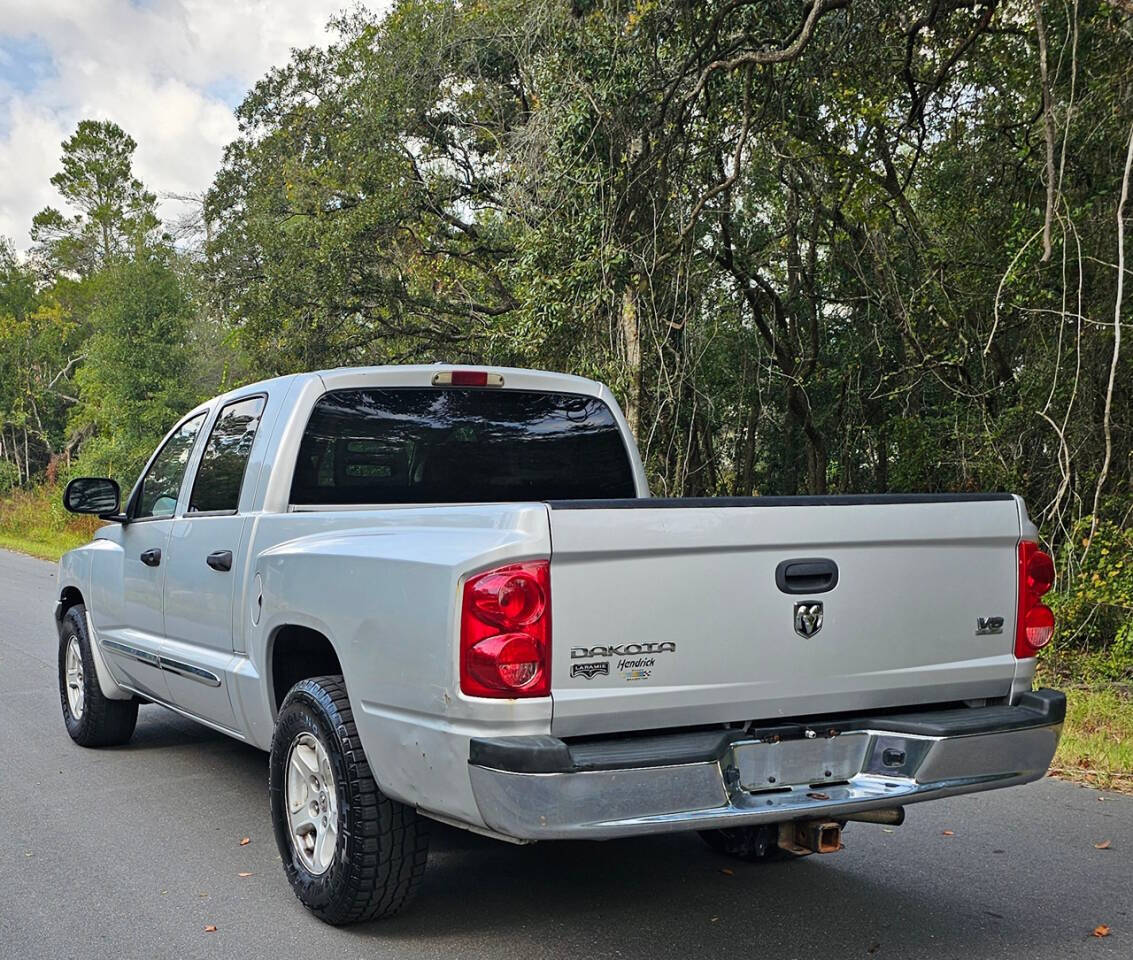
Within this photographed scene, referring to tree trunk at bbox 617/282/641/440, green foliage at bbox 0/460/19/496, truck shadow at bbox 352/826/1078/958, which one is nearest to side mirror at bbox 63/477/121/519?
truck shadow at bbox 352/826/1078/958

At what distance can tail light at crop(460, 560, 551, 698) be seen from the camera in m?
3.49

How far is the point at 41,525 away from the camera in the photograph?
3394 cm

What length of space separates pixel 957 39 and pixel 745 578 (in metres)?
10.5

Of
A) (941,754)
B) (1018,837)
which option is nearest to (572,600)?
(941,754)

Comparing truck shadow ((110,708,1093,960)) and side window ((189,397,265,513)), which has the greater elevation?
side window ((189,397,265,513))

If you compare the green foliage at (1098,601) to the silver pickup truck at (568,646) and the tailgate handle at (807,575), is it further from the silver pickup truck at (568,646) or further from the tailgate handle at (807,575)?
the tailgate handle at (807,575)

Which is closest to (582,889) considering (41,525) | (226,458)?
(226,458)

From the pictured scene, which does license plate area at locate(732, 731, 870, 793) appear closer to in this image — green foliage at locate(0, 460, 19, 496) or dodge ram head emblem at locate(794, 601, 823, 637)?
dodge ram head emblem at locate(794, 601, 823, 637)

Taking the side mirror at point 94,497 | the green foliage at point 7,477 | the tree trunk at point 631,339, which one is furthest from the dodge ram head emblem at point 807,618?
the green foliage at point 7,477

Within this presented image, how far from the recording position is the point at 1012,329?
1416 cm

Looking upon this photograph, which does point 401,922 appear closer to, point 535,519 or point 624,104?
point 535,519

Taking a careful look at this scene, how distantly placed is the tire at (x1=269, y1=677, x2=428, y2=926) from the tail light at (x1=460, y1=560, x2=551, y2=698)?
0.88 m

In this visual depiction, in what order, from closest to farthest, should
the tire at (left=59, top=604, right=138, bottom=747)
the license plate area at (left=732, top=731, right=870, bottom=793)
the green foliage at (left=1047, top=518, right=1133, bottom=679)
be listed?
1. the license plate area at (left=732, top=731, right=870, bottom=793)
2. the tire at (left=59, top=604, right=138, bottom=747)
3. the green foliage at (left=1047, top=518, right=1133, bottom=679)

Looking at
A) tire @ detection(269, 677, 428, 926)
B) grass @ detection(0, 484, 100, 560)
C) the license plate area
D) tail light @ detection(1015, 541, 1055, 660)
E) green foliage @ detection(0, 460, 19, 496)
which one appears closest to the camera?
the license plate area
